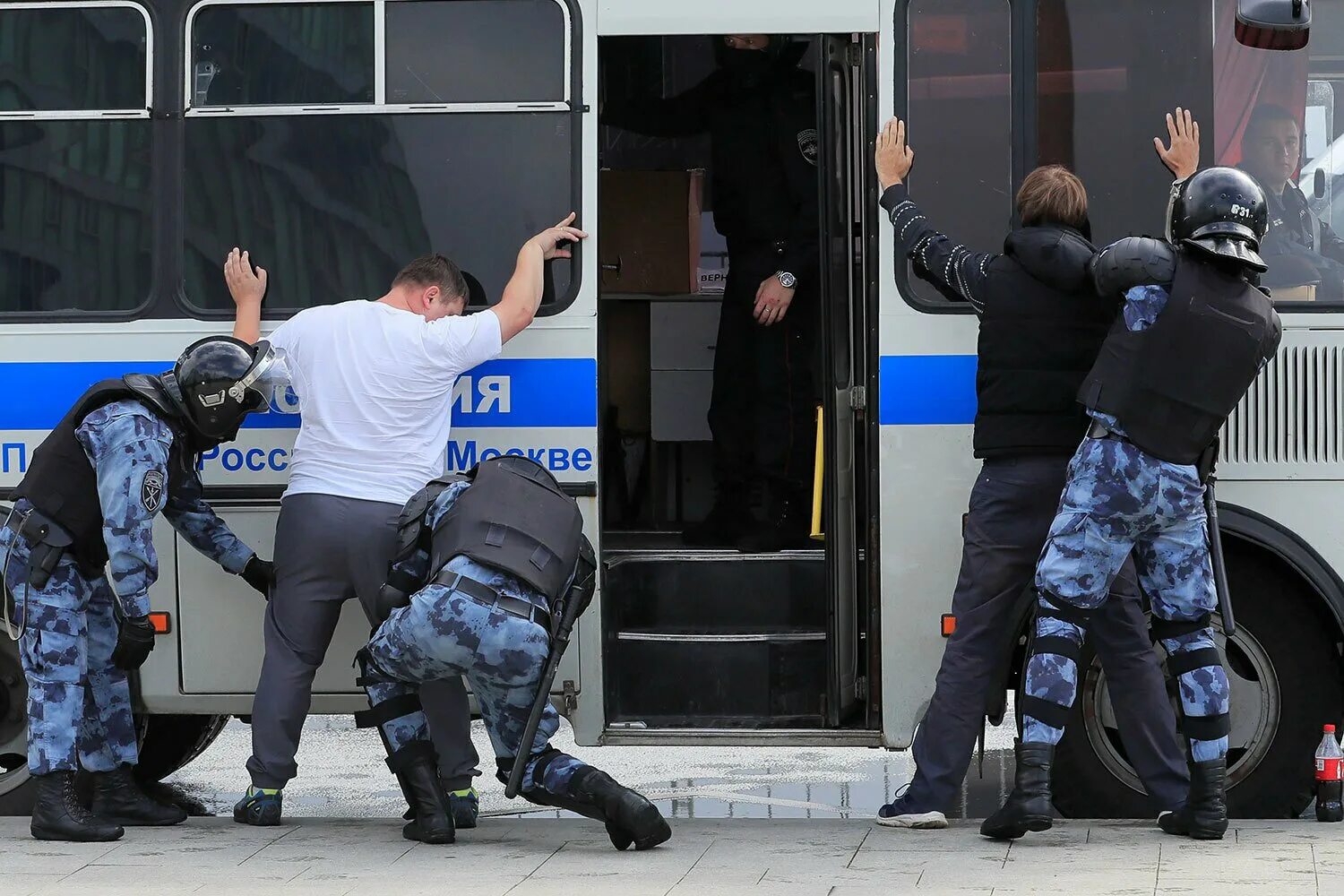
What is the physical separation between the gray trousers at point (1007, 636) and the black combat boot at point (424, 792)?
1587 mm

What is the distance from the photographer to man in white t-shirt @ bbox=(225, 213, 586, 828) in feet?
19.9

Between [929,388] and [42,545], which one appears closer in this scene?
[42,545]

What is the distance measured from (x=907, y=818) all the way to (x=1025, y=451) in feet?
4.28

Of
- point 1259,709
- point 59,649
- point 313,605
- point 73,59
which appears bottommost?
point 1259,709

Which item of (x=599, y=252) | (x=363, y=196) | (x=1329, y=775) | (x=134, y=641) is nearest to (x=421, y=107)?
(x=363, y=196)

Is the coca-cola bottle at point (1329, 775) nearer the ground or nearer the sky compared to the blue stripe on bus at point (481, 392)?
nearer the ground

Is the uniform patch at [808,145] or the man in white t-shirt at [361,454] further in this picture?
the uniform patch at [808,145]

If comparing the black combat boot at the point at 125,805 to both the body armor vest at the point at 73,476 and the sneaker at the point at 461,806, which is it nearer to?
the body armor vest at the point at 73,476

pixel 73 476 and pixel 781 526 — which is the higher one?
pixel 73 476

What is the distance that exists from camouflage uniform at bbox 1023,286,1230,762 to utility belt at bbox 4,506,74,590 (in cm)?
316

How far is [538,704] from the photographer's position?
5.61 m

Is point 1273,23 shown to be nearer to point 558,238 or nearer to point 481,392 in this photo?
point 558,238

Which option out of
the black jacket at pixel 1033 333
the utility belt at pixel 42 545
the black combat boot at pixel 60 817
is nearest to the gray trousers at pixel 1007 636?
the black jacket at pixel 1033 333

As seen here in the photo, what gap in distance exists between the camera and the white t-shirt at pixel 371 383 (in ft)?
20.0
